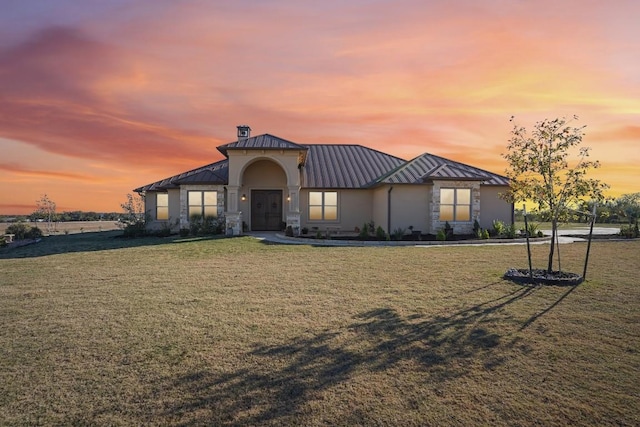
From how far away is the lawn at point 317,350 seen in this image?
3.09m

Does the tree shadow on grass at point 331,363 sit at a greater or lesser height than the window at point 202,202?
lesser

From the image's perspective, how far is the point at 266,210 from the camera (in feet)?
69.8

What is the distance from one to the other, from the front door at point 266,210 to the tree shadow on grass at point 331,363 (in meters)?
16.2

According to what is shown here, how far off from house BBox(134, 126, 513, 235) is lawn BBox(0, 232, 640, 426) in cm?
987

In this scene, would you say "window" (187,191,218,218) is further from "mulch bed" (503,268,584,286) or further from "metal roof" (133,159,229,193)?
"mulch bed" (503,268,584,286)

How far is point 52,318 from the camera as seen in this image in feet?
17.7

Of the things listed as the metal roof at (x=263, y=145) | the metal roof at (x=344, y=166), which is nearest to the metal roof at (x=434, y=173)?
the metal roof at (x=344, y=166)

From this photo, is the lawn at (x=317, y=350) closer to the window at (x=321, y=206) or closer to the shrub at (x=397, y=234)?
the shrub at (x=397, y=234)

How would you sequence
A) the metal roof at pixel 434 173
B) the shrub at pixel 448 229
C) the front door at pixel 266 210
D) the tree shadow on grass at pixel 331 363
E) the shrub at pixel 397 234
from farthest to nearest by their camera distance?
the front door at pixel 266 210 < the metal roof at pixel 434 173 < the shrub at pixel 448 229 < the shrub at pixel 397 234 < the tree shadow on grass at pixel 331 363

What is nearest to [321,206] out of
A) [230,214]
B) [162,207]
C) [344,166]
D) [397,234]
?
[344,166]

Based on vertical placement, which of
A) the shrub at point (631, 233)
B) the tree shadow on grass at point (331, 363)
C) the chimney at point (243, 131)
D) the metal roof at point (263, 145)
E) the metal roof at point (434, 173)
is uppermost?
the chimney at point (243, 131)

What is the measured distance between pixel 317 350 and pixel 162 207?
20.1 m

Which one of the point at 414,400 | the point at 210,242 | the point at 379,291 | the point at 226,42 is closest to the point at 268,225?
the point at 210,242

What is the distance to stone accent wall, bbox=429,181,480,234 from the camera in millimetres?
17703
